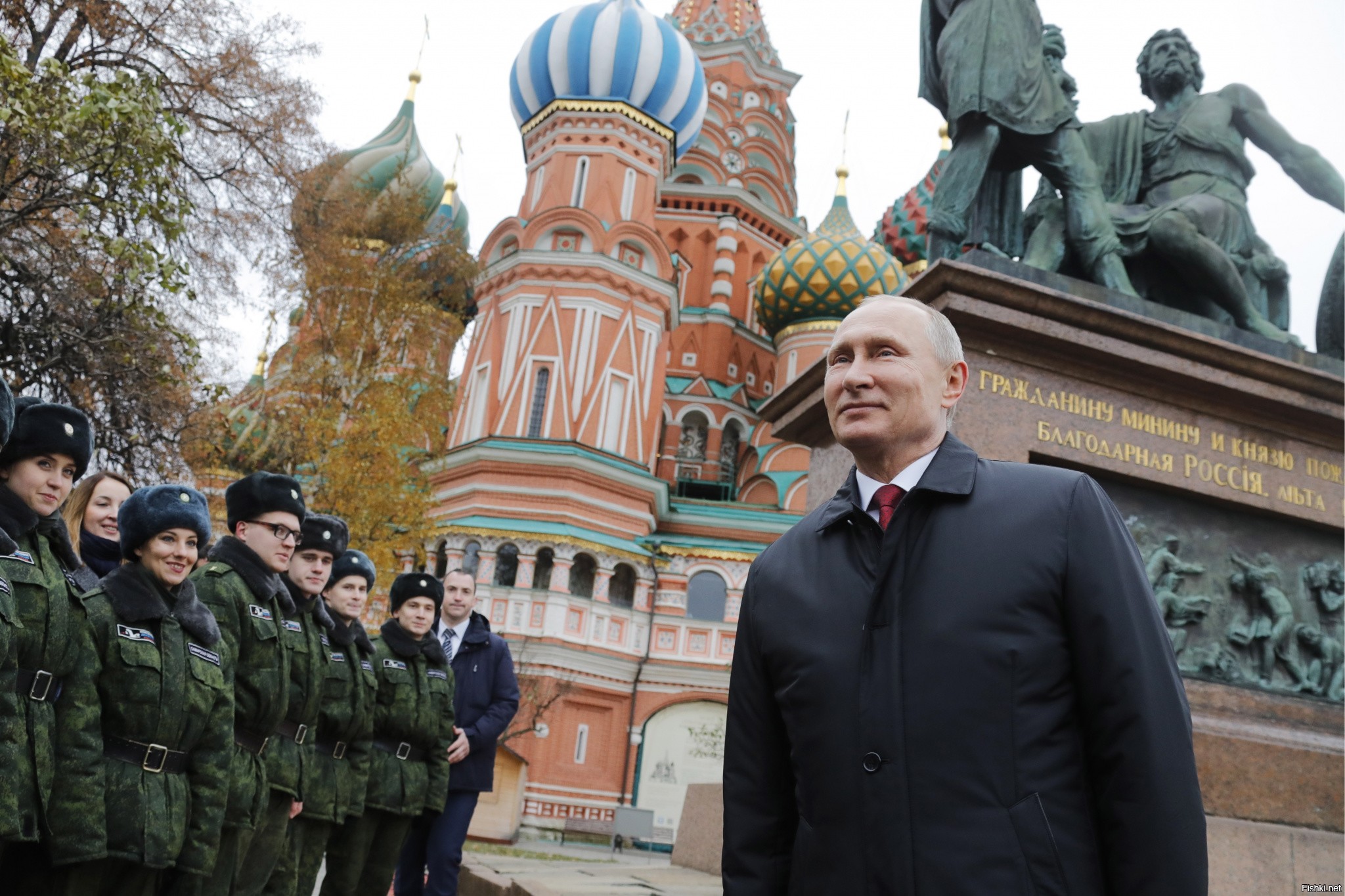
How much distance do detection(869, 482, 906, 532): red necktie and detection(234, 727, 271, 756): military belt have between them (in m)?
2.75

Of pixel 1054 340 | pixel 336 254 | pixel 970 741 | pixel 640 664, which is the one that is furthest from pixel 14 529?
pixel 640 664

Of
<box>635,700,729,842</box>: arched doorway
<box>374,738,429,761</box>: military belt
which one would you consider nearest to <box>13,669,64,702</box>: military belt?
<box>374,738,429,761</box>: military belt

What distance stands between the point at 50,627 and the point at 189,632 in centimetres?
51

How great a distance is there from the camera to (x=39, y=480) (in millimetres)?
3068

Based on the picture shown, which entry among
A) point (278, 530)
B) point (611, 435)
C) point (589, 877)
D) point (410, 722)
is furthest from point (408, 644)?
point (611, 435)

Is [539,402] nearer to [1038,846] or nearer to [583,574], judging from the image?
[583,574]

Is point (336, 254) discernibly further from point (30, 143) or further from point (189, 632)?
point (189, 632)

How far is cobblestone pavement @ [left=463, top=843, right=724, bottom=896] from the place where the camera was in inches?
192

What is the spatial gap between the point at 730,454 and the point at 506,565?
32.3ft

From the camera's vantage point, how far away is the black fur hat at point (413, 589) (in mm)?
5070

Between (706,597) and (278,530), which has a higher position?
(706,597)

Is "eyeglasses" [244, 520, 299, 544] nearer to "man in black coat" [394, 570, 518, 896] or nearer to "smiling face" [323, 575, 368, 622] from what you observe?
"smiling face" [323, 575, 368, 622]

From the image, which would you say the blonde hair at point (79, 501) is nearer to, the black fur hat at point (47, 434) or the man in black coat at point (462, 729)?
the black fur hat at point (47, 434)

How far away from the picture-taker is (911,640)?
1.69m
